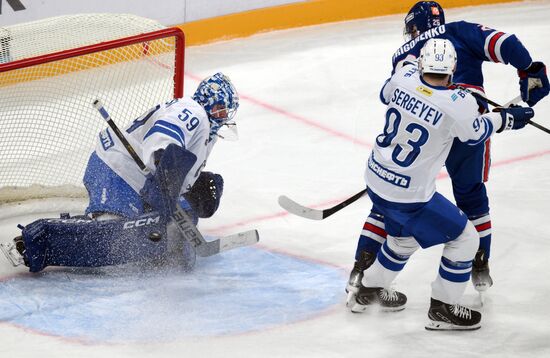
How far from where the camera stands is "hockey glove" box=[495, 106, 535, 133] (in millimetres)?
3256

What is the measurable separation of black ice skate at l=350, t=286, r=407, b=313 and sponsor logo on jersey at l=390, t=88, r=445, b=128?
0.63 meters

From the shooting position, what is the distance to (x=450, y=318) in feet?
11.0

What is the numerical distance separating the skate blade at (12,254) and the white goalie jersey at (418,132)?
1.26 meters

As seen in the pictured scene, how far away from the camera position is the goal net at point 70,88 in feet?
13.5

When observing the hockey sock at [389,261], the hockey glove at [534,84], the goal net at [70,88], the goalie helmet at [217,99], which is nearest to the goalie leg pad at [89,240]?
the goalie helmet at [217,99]

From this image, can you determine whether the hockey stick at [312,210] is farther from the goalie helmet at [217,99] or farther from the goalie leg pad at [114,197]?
the goalie leg pad at [114,197]

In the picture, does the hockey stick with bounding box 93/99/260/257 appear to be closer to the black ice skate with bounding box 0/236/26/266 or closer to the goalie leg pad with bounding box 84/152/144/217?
the goalie leg pad with bounding box 84/152/144/217

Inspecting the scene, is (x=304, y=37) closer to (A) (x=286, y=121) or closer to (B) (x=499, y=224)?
(A) (x=286, y=121)

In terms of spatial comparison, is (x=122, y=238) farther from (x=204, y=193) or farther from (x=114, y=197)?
(x=204, y=193)

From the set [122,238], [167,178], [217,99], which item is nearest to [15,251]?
[122,238]

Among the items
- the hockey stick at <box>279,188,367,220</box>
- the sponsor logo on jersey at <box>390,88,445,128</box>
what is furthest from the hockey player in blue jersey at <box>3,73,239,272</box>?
the sponsor logo on jersey at <box>390,88,445,128</box>

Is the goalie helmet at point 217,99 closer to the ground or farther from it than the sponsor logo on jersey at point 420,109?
closer to the ground

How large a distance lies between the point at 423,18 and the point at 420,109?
0.58m

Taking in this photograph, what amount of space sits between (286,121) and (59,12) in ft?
4.51
